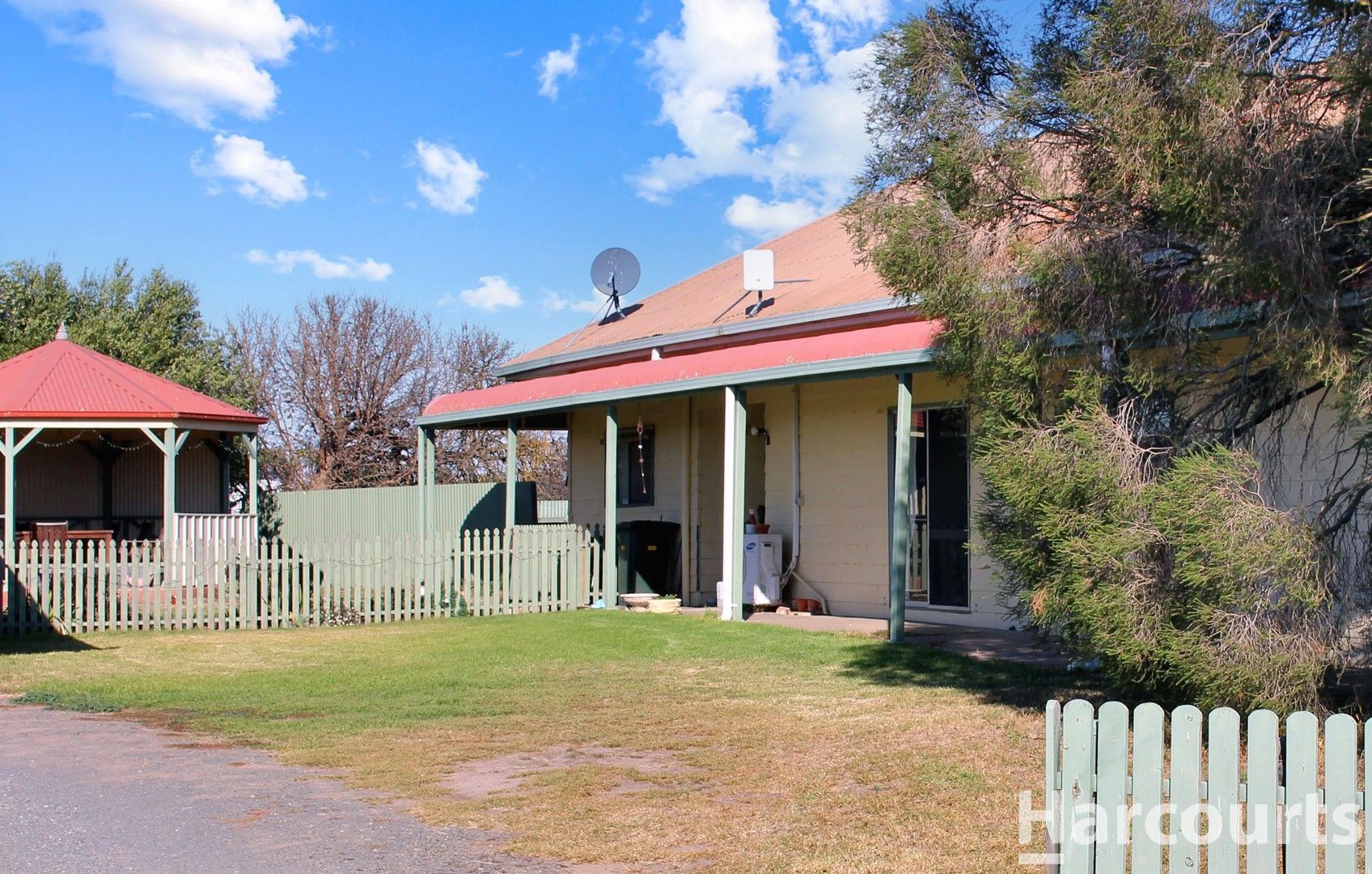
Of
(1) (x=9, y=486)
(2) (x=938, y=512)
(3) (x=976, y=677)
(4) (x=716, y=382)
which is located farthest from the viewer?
(1) (x=9, y=486)

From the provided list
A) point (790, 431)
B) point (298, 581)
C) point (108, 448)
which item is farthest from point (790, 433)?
point (108, 448)

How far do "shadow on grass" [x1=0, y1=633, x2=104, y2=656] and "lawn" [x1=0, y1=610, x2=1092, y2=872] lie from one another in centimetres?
7

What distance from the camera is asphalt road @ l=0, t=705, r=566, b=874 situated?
5.68m

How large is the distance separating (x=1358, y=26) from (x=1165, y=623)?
3146 mm

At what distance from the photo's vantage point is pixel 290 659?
13125 millimetres

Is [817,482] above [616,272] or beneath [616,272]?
beneath

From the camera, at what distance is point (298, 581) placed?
54.0 ft

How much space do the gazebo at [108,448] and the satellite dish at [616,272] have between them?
20.7ft

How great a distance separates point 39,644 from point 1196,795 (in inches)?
515

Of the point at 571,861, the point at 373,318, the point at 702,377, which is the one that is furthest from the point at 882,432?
the point at 373,318

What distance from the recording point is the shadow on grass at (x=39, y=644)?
13703 millimetres

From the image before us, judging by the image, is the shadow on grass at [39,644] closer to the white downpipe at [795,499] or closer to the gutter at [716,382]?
the gutter at [716,382]

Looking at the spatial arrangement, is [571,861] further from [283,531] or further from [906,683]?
[283,531]

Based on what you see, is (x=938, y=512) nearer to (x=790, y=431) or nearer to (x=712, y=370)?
(x=790, y=431)
